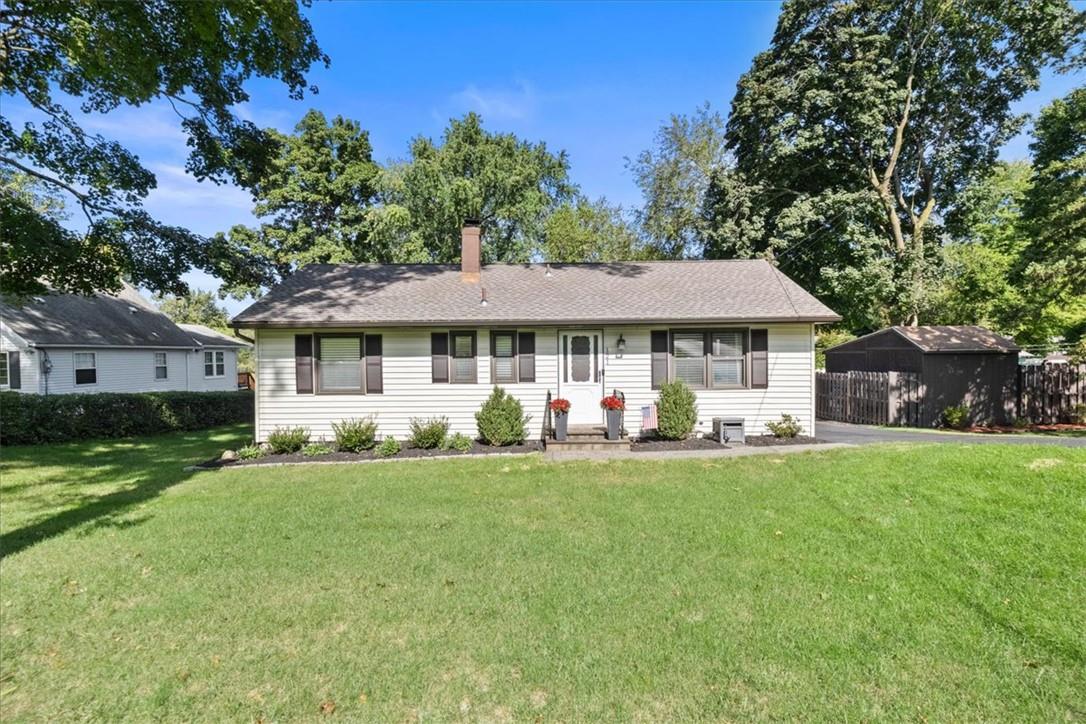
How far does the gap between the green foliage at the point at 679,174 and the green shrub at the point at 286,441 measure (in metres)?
18.4

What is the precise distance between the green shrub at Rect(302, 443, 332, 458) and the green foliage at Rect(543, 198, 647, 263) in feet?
63.4

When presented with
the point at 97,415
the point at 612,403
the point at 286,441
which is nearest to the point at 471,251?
the point at 612,403

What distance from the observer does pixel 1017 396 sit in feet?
45.3

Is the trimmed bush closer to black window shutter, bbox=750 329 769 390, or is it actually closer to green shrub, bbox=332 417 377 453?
green shrub, bbox=332 417 377 453

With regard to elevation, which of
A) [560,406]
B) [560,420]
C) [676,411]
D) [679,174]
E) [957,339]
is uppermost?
[679,174]

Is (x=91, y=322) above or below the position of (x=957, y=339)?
Answer: above

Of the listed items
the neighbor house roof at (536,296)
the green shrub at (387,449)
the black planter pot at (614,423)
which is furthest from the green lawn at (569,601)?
the neighbor house roof at (536,296)

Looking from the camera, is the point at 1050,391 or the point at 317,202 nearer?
the point at 1050,391

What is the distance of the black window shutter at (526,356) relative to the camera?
11.1m

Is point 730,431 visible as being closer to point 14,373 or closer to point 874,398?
point 874,398

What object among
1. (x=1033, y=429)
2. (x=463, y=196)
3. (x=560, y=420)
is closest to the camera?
(x=560, y=420)

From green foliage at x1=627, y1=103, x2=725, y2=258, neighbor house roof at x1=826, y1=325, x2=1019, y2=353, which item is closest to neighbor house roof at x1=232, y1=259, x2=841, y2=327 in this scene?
neighbor house roof at x1=826, y1=325, x2=1019, y2=353

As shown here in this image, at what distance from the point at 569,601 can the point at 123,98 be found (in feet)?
43.1

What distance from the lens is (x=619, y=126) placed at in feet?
70.3
